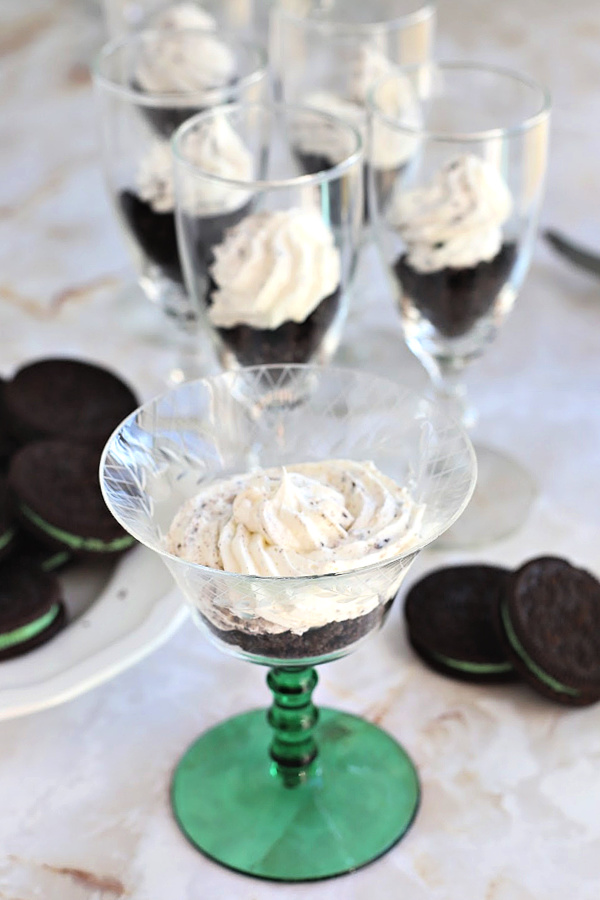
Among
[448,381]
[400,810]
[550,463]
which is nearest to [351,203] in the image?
[448,381]

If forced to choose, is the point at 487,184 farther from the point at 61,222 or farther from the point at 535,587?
the point at 61,222

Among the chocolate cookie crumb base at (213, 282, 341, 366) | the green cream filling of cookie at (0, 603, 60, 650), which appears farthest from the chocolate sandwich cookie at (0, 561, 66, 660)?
the chocolate cookie crumb base at (213, 282, 341, 366)

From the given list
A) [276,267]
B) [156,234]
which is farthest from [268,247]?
[156,234]

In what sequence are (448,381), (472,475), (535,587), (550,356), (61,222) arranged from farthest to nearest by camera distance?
(61,222)
(550,356)
(448,381)
(535,587)
(472,475)

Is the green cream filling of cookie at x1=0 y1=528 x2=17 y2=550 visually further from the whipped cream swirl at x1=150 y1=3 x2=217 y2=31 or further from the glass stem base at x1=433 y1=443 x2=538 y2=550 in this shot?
the whipped cream swirl at x1=150 y1=3 x2=217 y2=31

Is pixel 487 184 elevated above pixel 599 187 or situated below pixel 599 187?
above

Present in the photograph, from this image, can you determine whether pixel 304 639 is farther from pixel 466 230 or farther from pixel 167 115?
pixel 167 115

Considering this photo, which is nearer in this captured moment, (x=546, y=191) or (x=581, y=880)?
(x=581, y=880)

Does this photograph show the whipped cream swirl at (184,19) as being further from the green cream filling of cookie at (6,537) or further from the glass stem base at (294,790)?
the glass stem base at (294,790)
